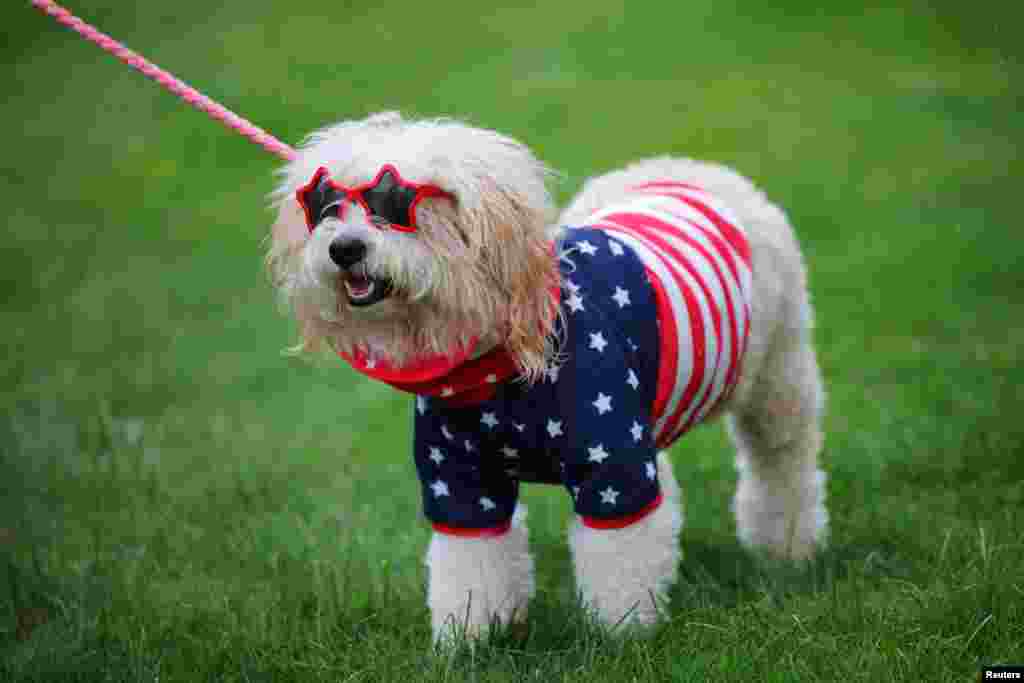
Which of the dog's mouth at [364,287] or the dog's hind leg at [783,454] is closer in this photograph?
the dog's mouth at [364,287]

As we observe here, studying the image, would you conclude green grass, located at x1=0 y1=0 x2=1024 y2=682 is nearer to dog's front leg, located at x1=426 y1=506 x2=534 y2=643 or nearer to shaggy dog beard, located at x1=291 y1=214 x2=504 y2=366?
dog's front leg, located at x1=426 y1=506 x2=534 y2=643

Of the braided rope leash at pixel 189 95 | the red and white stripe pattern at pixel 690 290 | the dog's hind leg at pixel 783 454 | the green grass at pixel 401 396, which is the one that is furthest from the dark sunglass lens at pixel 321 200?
the dog's hind leg at pixel 783 454

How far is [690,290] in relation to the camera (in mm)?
Result: 3662

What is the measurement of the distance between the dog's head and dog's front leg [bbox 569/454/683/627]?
0.59m

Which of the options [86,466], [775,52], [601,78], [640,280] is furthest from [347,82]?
[640,280]

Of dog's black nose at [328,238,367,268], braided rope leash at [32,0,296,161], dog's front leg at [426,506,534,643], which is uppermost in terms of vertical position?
braided rope leash at [32,0,296,161]

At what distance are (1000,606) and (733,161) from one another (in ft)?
27.6

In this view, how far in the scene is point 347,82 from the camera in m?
14.4

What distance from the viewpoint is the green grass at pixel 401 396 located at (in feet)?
11.4

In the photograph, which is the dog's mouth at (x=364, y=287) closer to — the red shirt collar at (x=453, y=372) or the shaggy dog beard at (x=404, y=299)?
the shaggy dog beard at (x=404, y=299)

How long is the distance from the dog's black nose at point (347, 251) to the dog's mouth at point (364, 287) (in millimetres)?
30

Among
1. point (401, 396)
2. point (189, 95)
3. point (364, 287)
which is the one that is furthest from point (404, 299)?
point (401, 396)

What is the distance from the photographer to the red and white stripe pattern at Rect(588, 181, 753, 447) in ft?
11.7

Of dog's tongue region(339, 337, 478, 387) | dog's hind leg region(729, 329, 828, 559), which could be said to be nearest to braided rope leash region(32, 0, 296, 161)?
dog's tongue region(339, 337, 478, 387)
